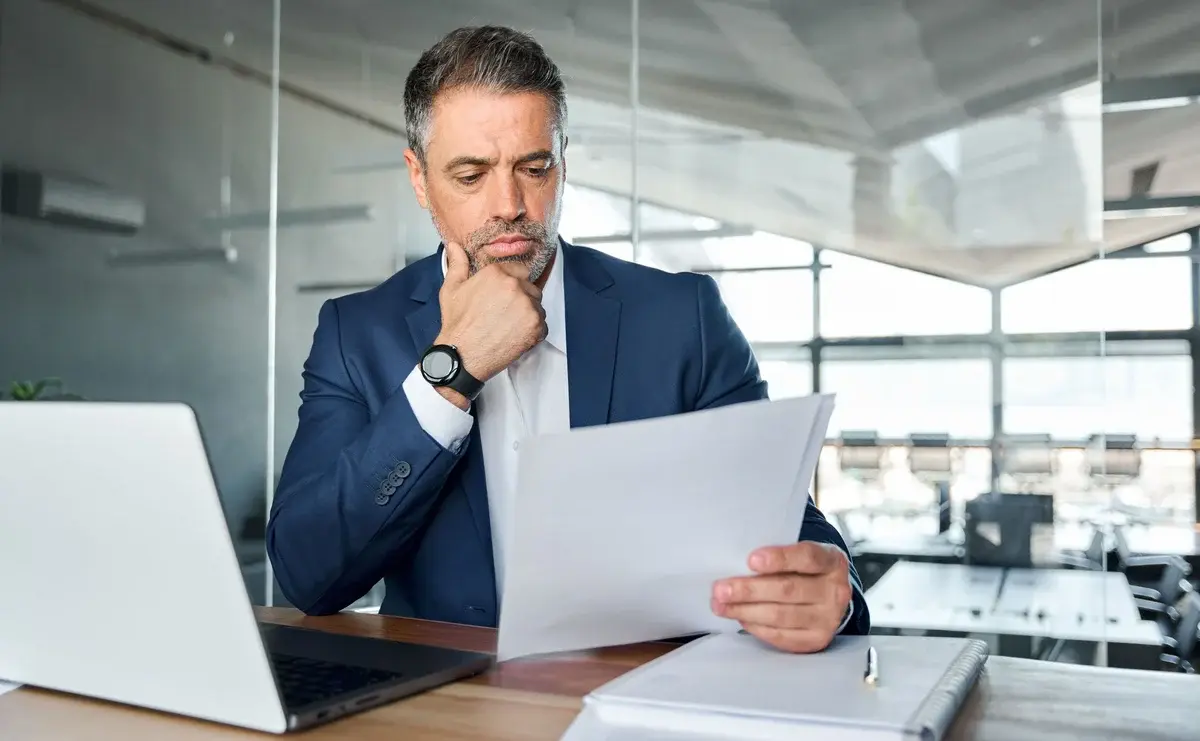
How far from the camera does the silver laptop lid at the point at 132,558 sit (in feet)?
2.49

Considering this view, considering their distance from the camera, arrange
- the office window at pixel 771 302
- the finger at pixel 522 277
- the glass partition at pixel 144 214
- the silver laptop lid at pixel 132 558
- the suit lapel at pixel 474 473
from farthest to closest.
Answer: the glass partition at pixel 144 214, the office window at pixel 771 302, the suit lapel at pixel 474 473, the finger at pixel 522 277, the silver laptop lid at pixel 132 558

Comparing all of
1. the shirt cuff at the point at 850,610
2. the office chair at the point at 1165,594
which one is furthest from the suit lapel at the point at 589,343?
the office chair at the point at 1165,594

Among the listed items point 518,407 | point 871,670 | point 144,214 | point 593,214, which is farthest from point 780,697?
point 144,214

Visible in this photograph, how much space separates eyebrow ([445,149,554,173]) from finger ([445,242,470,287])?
0.40 ft

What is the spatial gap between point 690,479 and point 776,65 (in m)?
3.25

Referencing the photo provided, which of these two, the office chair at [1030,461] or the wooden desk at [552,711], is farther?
the office chair at [1030,461]

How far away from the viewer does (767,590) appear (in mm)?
1023

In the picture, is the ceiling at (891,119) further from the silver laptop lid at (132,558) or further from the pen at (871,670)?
the silver laptop lid at (132,558)

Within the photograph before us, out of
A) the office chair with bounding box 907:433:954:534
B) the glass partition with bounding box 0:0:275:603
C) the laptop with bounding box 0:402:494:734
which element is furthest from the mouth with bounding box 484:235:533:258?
the glass partition with bounding box 0:0:275:603

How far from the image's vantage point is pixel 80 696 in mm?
954

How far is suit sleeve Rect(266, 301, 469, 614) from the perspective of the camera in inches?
50.6

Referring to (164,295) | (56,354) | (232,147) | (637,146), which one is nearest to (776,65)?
(637,146)

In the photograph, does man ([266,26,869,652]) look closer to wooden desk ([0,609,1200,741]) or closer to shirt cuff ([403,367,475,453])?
shirt cuff ([403,367,475,453])

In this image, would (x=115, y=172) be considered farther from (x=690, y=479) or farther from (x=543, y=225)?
(x=690, y=479)
